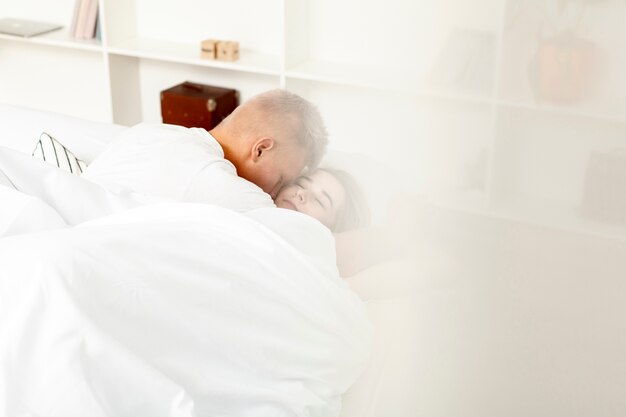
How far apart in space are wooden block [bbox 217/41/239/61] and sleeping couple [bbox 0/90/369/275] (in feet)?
3.74

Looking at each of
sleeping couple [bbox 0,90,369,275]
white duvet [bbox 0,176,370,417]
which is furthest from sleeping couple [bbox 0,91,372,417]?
sleeping couple [bbox 0,90,369,275]

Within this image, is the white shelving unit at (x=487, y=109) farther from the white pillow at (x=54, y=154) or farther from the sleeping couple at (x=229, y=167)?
the white pillow at (x=54, y=154)

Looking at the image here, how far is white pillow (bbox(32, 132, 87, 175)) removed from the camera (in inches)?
62.2

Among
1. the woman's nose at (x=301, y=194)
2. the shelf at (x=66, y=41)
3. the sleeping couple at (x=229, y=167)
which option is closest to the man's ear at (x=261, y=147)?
the sleeping couple at (x=229, y=167)

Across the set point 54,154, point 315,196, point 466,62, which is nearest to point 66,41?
point 54,154

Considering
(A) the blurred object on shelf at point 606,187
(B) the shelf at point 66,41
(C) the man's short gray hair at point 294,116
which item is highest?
(A) the blurred object on shelf at point 606,187

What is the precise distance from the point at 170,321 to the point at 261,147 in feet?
2.59

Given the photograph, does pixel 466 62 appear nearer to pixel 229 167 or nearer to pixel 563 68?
pixel 563 68

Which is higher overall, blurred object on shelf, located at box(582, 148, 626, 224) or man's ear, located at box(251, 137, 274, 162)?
blurred object on shelf, located at box(582, 148, 626, 224)

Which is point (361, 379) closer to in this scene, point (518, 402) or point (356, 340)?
point (356, 340)

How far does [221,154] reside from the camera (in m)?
1.54

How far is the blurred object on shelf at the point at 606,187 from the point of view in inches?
8.6

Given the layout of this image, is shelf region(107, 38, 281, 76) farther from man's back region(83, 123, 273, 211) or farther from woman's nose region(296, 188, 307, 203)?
woman's nose region(296, 188, 307, 203)

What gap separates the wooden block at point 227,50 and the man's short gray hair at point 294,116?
47.1 inches
